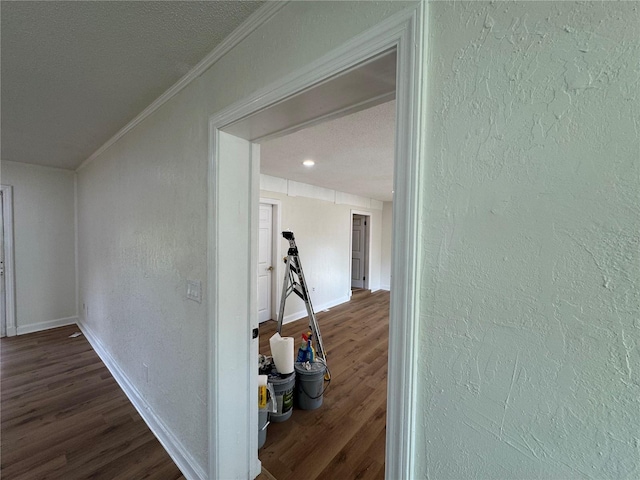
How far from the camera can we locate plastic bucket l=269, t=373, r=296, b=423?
6.42ft

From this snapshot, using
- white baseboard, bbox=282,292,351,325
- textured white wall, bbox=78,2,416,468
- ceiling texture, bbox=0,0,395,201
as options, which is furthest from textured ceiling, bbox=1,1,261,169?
white baseboard, bbox=282,292,351,325

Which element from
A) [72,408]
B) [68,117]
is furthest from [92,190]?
[72,408]

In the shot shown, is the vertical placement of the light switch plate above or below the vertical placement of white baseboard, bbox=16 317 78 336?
above

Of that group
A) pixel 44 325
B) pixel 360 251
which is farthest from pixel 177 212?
pixel 360 251

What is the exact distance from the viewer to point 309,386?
2.15m

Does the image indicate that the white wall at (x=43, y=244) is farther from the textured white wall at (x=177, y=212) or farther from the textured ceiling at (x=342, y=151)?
the textured ceiling at (x=342, y=151)

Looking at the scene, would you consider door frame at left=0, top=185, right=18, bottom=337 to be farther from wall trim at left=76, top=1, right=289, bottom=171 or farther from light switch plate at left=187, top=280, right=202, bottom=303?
light switch plate at left=187, top=280, right=202, bottom=303

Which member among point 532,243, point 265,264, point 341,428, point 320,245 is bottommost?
point 341,428

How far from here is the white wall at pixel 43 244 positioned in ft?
11.3

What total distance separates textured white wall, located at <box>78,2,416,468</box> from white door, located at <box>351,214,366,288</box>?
5.06 metres

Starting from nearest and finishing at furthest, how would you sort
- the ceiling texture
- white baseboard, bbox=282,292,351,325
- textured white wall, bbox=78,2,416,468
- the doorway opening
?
textured white wall, bbox=78,2,416,468, the ceiling texture, white baseboard, bbox=282,292,351,325, the doorway opening

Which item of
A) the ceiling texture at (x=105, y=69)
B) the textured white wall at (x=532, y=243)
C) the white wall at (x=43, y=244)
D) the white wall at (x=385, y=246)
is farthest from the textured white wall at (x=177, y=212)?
the white wall at (x=385, y=246)

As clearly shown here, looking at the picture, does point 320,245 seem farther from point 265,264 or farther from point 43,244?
point 43,244

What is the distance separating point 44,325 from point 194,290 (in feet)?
12.7
